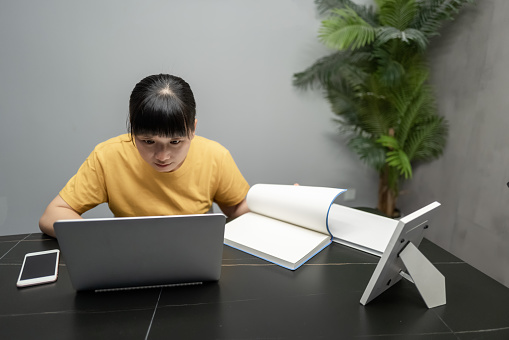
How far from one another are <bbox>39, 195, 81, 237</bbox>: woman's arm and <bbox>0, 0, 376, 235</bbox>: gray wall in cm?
128

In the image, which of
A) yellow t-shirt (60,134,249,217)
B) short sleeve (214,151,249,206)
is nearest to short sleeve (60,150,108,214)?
yellow t-shirt (60,134,249,217)

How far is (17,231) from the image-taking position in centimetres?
240

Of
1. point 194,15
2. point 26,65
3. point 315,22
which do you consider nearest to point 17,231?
point 26,65

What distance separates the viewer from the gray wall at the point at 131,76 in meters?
2.18

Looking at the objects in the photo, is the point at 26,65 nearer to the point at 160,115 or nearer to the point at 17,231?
the point at 17,231

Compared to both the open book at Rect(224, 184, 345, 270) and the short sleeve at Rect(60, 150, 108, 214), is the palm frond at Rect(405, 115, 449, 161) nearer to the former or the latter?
the open book at Rect(224, 184, 345, 270)

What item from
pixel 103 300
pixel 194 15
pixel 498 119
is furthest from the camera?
pixel 194 15

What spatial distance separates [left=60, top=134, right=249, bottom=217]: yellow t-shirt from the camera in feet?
4.25

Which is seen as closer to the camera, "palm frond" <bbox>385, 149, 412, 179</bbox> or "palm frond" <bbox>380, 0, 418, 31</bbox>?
"palm frond" <bbox>380, 0, 418, 31</bbox>

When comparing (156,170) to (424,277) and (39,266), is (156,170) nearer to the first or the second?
(39,266)

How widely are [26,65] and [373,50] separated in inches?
90.5

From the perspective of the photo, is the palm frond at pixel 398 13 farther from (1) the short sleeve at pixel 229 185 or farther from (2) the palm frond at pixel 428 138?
(1) the short sleeve at pixel 229 185

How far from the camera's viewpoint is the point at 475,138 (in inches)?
83.4

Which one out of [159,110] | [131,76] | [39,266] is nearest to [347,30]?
[131,76]
